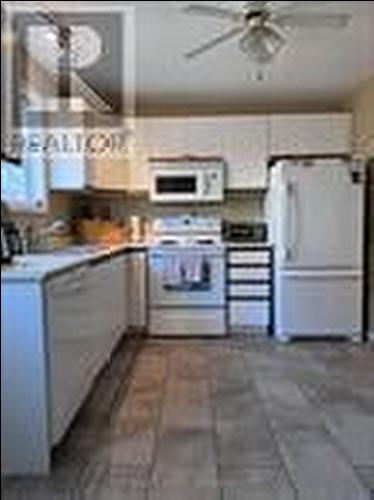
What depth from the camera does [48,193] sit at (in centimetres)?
573

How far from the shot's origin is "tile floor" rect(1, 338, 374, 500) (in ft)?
9.42

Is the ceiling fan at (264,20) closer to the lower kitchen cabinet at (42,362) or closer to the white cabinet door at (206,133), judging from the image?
the lower kitchen cabinet at (42,362)

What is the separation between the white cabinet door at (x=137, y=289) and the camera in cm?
648

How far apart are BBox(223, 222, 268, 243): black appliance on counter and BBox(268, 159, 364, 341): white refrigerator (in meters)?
0.67

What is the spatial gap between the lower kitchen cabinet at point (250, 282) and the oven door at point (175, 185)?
2.37 feet

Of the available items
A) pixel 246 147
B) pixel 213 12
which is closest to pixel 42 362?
pixel 213 12

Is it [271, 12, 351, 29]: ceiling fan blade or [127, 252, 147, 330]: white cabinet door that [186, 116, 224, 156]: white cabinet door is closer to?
[127, 252, 147, 330]: white cabinet door

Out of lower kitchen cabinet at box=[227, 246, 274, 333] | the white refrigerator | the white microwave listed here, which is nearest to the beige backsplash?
the white microwave

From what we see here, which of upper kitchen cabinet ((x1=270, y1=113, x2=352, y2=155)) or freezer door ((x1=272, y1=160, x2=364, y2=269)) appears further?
upper kitchen cabinet ((x1=270, y1=113, x2=352, y2=155))

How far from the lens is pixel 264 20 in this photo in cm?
416

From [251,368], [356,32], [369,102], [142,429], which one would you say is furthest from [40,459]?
[369,102]

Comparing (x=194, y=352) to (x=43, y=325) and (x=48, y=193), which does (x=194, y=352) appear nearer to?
(x=48, y=193)

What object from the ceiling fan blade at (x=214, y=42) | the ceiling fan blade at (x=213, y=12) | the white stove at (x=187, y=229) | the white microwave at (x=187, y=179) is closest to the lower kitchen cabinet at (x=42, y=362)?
the ceiling fan blade at (x=213, y=12)

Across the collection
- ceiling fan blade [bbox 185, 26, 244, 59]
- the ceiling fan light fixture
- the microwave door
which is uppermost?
ceiling fan blade [bbox 185, 26, 244, 59]
